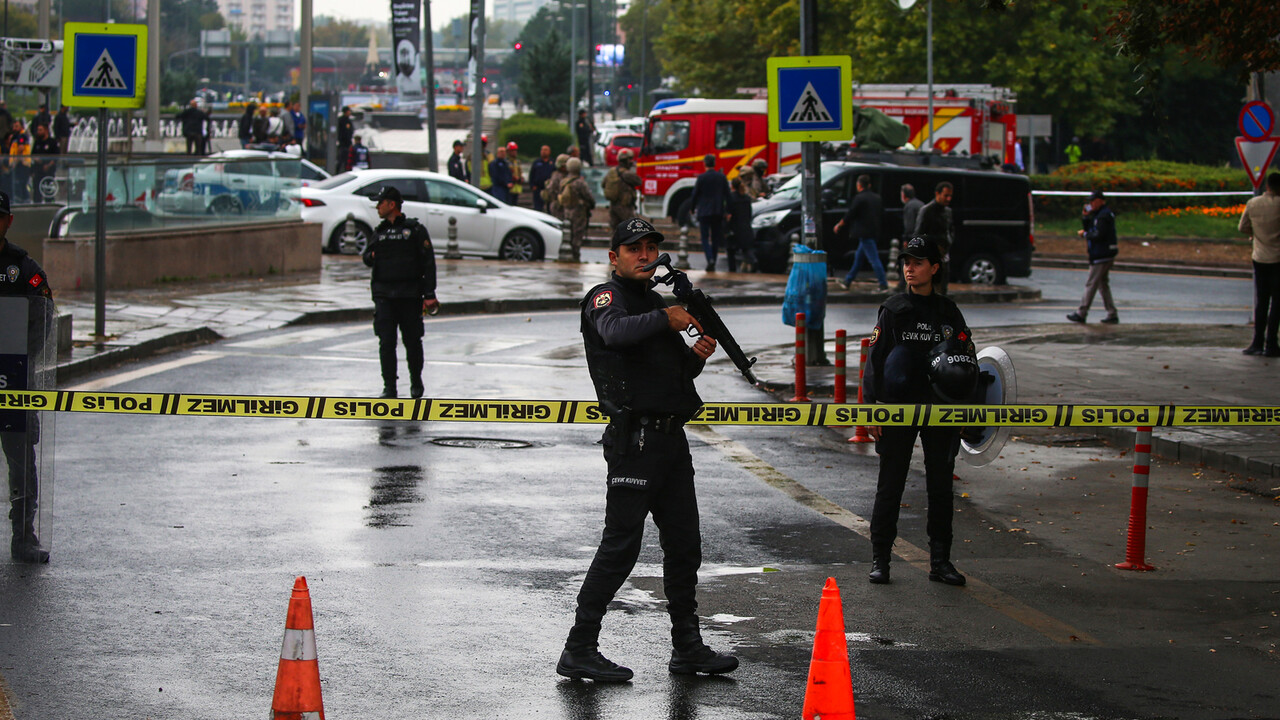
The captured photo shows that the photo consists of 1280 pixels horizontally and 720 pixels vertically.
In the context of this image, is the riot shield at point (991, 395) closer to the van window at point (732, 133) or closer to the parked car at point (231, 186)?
the parked car at point (231, 186)

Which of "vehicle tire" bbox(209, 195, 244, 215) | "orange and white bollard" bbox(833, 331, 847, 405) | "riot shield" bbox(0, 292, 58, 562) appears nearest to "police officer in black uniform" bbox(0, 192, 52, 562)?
"riot shield" bbox(0, 292, 58, 562)

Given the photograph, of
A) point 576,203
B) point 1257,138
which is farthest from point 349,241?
point 1257,138

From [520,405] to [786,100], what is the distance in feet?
25.2

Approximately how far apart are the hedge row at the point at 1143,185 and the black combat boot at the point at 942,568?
33.7m

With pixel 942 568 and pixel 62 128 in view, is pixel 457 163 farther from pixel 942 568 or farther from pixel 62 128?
pixel 942 568

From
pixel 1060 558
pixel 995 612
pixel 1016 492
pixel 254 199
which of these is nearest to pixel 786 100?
pixel 1016 492

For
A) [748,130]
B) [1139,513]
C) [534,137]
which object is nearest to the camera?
[1139,513]

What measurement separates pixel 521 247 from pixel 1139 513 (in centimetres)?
1919

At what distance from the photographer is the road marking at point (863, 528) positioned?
6434 mm

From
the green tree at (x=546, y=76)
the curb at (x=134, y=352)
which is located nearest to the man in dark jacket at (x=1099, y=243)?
the curb at (x=134, y=352)

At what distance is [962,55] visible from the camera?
1845 inches

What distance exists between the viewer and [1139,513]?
24.8ft

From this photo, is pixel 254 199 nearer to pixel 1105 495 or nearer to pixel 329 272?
pixel 329 272

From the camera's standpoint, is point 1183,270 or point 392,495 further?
point 1183,270
